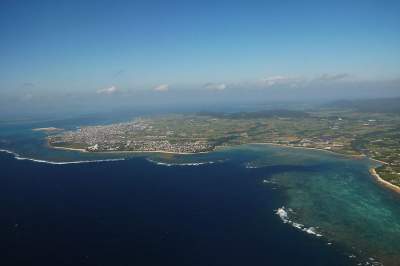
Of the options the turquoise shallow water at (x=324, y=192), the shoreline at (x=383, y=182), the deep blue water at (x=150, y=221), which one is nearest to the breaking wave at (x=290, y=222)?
the turquoise shallow water at (x=324, y=192)

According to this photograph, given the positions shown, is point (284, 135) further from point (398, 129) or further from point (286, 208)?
point (286, 208)

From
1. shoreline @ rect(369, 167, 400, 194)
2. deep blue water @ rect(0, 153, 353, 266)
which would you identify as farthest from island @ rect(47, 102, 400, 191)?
deep blue water @ rect(0, 153, 353, 266)

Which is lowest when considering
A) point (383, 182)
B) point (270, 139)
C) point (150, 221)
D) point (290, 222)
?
point (290, 222)

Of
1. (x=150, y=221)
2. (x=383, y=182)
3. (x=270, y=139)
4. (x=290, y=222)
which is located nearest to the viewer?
(x=290, y=222)

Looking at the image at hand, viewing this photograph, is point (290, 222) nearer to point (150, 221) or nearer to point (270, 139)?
point (150, 221)

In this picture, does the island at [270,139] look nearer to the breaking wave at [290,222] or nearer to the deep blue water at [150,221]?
the deep blue water at [150,221]

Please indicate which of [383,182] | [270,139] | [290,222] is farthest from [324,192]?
[270,139]

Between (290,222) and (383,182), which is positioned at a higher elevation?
(383,182)

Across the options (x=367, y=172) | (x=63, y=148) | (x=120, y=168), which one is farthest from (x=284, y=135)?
(x=63, y=148)

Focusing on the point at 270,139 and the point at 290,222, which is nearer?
the point at 290,222
